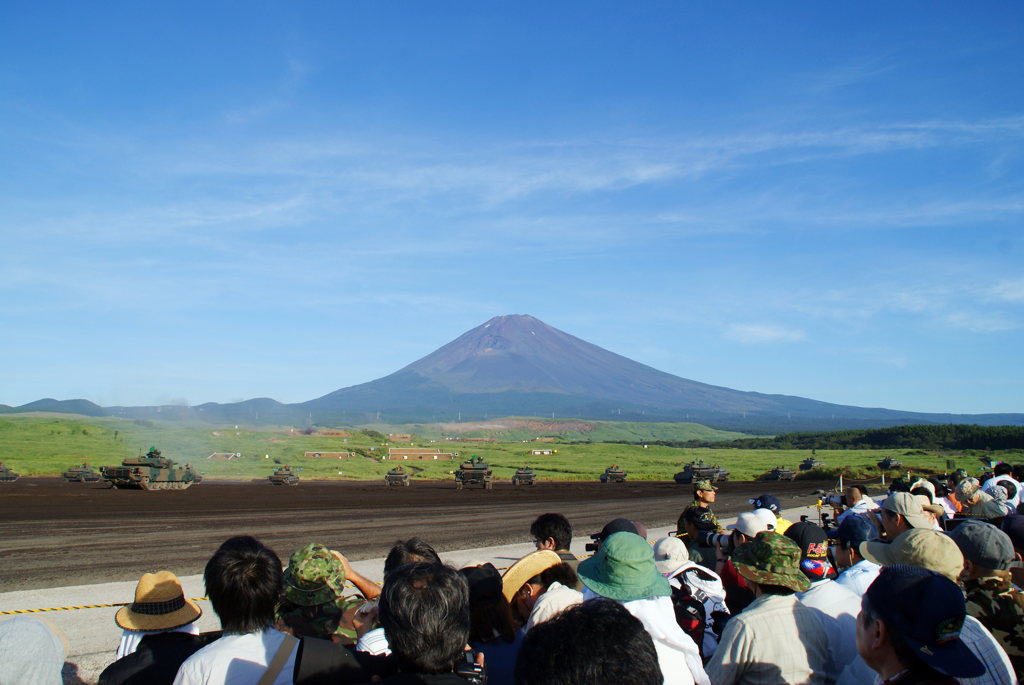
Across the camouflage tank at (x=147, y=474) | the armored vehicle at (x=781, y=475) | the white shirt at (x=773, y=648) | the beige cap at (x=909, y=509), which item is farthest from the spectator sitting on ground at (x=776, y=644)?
the armored vehicle at (x=781, y=475)

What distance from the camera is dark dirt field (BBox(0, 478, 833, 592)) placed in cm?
1734

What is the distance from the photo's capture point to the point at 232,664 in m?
3.77

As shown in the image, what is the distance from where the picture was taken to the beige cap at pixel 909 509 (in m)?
7.22

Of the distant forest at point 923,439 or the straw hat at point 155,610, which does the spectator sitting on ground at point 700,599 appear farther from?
the distant forest at point 923,439

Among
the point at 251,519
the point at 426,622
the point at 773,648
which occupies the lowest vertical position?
the point at 251,519

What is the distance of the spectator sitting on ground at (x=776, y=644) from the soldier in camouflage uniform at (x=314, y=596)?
2.45 m

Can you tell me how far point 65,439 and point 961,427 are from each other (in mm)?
132373

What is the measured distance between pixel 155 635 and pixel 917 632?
3926 millimetres

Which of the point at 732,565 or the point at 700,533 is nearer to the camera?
the point at 732,565

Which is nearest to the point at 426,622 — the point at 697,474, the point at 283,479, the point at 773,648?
the point at 773,648

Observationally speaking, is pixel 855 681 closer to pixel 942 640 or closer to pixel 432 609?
pixel 942 640

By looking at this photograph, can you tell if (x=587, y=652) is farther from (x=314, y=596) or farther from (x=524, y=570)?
(x=314, y=596)

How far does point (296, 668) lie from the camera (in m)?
3.74

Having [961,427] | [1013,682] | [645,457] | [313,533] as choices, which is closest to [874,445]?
[961,427]
